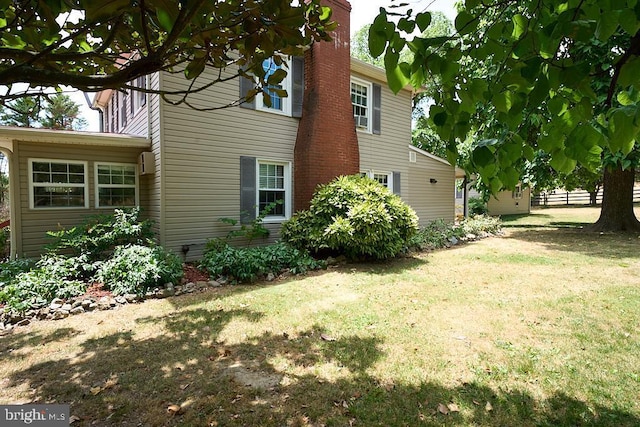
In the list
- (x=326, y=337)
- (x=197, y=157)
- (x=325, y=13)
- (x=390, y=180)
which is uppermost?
(x=325, y=13)

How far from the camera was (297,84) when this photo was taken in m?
9.33

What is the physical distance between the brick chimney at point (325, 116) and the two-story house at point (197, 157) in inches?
1.1

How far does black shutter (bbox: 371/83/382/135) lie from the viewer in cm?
1145

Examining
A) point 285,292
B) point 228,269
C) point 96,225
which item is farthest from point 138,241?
point 285,292

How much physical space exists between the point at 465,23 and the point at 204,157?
7558mm

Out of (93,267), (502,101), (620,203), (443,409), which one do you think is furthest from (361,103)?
(620,203)

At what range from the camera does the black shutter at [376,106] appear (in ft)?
37.6

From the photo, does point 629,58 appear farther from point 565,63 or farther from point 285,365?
→ point 285,365

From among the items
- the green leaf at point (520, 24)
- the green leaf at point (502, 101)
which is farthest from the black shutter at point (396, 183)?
the green leaf at point (502, 101)

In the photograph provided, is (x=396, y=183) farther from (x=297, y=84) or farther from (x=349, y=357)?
(x=349, y=357)

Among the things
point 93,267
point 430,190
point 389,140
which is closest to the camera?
point 93,267

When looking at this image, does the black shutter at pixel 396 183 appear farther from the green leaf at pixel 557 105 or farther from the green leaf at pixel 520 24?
the green leaf at pixel 557 105

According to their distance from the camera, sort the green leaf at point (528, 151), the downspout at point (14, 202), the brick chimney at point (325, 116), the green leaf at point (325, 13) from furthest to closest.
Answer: the brick chimney at point (325, 116)
the downspout at point (14, 202)
the green leaf at point (325, 13)
the green leaf at point (528, 151)

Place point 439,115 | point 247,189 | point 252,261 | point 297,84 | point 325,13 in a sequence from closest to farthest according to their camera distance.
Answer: point 439,115, point 325,13, point 252,261, point 247,189, point 297,84
